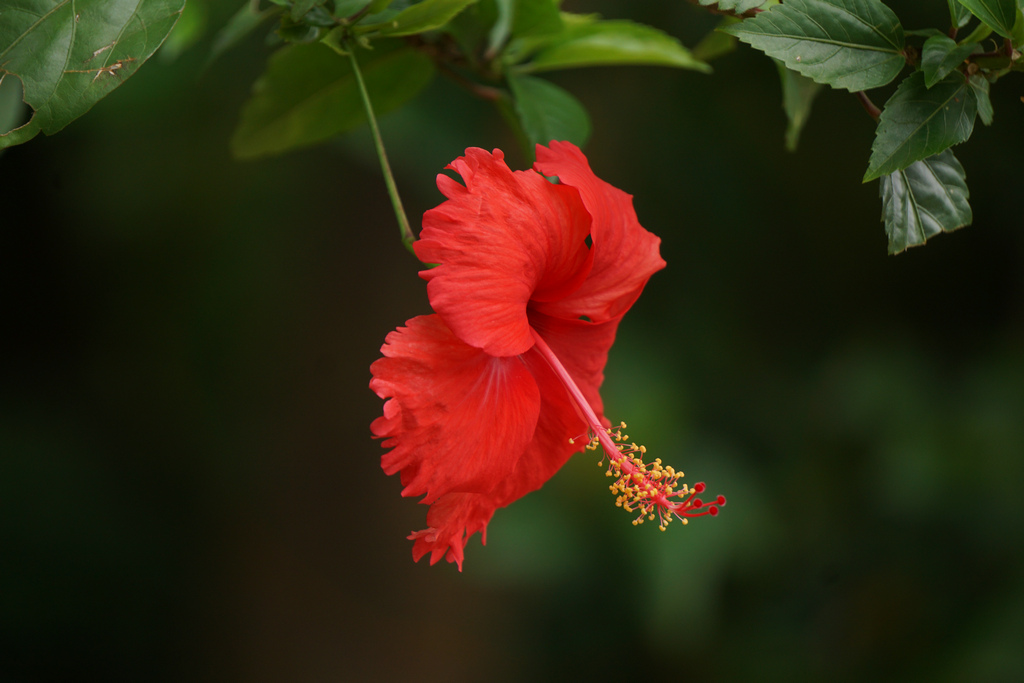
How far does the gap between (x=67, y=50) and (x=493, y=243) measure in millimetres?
301

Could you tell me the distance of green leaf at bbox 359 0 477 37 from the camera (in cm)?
58

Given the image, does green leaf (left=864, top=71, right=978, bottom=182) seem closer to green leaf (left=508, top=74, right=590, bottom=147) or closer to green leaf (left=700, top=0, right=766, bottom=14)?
green leaf (left=700, top=0, right=766, bottom=14)

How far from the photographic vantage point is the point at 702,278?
7.82 ft

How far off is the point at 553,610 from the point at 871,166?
202 cm

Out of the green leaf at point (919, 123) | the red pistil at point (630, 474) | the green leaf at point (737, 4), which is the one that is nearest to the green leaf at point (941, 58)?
the green leaf at point (919, 123)

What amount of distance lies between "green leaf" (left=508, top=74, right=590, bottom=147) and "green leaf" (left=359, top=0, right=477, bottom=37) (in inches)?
7.1

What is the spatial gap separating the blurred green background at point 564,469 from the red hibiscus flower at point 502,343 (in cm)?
136

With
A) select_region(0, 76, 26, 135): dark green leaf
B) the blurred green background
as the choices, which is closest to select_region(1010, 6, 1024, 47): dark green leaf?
select_region(0, 76, 26, 135): dark green leaf

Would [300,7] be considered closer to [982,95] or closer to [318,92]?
[318,92]

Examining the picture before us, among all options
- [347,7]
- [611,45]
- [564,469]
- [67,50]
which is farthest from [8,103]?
[564,469]

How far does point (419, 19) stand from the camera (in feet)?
1.95

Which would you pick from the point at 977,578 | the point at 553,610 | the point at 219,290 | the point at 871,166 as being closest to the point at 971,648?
the point at 977,578

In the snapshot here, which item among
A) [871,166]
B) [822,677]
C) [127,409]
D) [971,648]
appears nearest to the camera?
[871,166]

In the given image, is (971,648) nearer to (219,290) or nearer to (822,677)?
(822,677)
